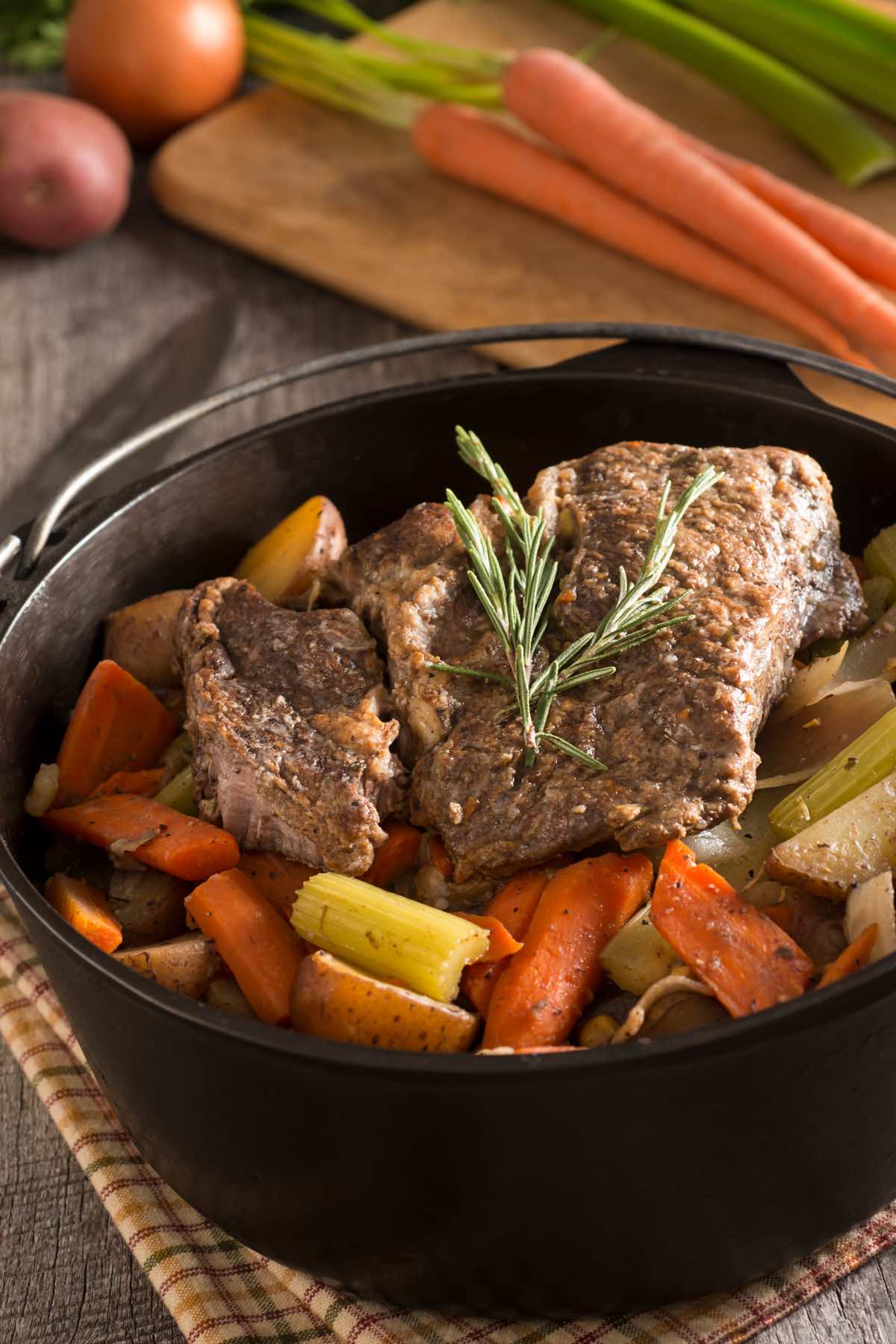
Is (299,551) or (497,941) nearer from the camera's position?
(497,941)

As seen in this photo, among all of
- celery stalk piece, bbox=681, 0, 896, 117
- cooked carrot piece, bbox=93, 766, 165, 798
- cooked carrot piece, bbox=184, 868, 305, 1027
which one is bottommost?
cooked carrot piece, bbox=93, 766, 165, 798

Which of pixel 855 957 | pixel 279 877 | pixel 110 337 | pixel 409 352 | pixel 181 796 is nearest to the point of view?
pixel 855 957

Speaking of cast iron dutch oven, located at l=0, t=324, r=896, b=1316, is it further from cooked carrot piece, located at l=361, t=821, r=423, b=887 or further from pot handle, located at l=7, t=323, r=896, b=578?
cooked carrot piece, located at l=361, t=821, r=423, b=887

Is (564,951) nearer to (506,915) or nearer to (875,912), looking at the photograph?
(506,915)

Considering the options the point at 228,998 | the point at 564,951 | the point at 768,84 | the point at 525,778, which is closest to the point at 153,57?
the point at 768,84

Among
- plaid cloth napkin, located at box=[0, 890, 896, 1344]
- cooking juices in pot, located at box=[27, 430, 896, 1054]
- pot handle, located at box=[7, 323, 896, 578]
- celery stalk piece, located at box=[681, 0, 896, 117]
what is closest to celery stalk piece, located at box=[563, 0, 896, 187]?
celery stalk piece, located at box=[681, 0, 896, 117]

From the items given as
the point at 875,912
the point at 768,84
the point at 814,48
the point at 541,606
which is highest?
the point at 814,48

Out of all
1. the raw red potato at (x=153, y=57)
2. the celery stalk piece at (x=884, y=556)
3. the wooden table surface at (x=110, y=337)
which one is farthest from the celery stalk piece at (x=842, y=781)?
the raw red potato at (x=153, y=57)

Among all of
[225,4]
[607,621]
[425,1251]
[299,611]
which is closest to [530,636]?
[607,621]
